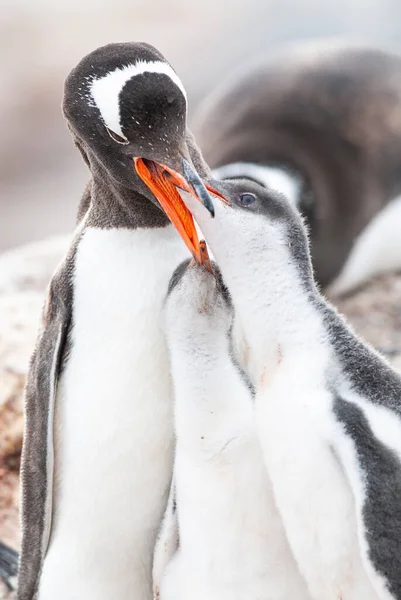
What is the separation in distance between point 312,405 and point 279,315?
22cm

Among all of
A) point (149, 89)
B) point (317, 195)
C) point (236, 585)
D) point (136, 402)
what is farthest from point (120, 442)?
point (317, 195)

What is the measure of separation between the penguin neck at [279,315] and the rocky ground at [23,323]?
4.80 ft

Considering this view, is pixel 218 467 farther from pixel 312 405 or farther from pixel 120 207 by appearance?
pixel 120 207

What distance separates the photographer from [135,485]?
8.93 feet

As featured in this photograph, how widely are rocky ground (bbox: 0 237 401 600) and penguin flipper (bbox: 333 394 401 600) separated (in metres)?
1.59

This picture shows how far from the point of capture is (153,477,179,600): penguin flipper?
2.61 metres

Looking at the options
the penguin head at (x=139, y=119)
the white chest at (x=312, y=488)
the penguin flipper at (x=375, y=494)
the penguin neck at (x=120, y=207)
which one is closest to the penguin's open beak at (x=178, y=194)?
the penguin head at (x=139, y=119)

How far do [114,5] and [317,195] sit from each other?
355 inches

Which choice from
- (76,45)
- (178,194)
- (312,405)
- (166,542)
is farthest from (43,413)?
(76,45)

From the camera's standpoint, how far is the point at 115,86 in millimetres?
2463

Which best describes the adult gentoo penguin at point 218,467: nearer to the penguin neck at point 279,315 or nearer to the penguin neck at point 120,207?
the penguin neck at point 279,315

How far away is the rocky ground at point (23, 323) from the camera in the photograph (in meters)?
3.71

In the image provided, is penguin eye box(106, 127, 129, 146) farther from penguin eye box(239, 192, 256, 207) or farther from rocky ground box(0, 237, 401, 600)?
rocky ground box(0, 237, 401, 600)

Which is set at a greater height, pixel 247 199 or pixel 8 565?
pixel 247 199
